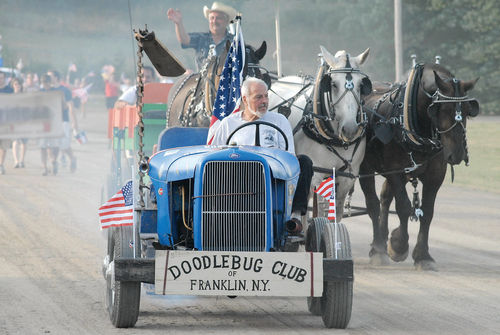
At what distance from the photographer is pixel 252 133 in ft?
28.7

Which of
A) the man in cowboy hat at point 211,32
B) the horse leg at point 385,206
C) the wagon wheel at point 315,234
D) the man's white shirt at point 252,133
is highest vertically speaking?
the man in cowboy hat at point 211,32

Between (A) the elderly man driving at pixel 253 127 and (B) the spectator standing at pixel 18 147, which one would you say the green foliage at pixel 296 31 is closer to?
(B) the spectator standing at pixel 18 147

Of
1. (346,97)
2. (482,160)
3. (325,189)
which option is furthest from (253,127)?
(482,160)

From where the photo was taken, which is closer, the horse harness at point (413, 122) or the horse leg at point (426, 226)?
the horse harness at point (413, 122)

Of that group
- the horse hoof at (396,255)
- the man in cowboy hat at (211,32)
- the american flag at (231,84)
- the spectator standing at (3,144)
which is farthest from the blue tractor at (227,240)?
the spectator standing at (3,144)

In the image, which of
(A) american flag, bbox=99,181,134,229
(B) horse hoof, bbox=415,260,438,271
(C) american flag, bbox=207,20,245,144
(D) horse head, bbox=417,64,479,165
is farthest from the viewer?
(B) horse hoof, bbox=415,260,438,271

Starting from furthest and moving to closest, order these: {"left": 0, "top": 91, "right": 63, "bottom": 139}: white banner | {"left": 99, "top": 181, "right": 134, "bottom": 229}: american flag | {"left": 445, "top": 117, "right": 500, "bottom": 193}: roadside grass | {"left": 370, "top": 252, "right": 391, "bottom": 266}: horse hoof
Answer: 1. {"left": 0, "top": 91, "right": 63, "bottom": 139}: white banner
2. {"left": 445, "top": 117, "right": 500, "bottom": 193}: roadside grass
3. {"left": 370, "top": 252, "right": 391, "bottom": 266}: horse hoof
4. {"left": 99, "top": 181, "right": 134, "bottom": 229}: american flag

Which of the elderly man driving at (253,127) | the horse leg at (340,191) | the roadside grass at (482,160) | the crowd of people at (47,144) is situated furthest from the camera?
the crowd of people at (47,144)

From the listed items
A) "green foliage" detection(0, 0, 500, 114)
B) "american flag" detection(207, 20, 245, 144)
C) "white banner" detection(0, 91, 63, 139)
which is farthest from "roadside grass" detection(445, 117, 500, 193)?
"american flag" detection(207, 20, 245, 144)

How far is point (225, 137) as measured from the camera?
8805 millimetres

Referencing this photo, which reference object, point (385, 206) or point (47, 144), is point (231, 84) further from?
point (47, 144)

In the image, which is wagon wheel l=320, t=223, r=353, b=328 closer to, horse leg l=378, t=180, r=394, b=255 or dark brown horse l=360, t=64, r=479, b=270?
dark brown horse l=360, t=64, r=479, b=270

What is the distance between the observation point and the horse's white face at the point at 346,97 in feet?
37.1

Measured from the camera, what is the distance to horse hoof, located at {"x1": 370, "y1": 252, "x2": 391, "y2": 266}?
1191 centimetres
